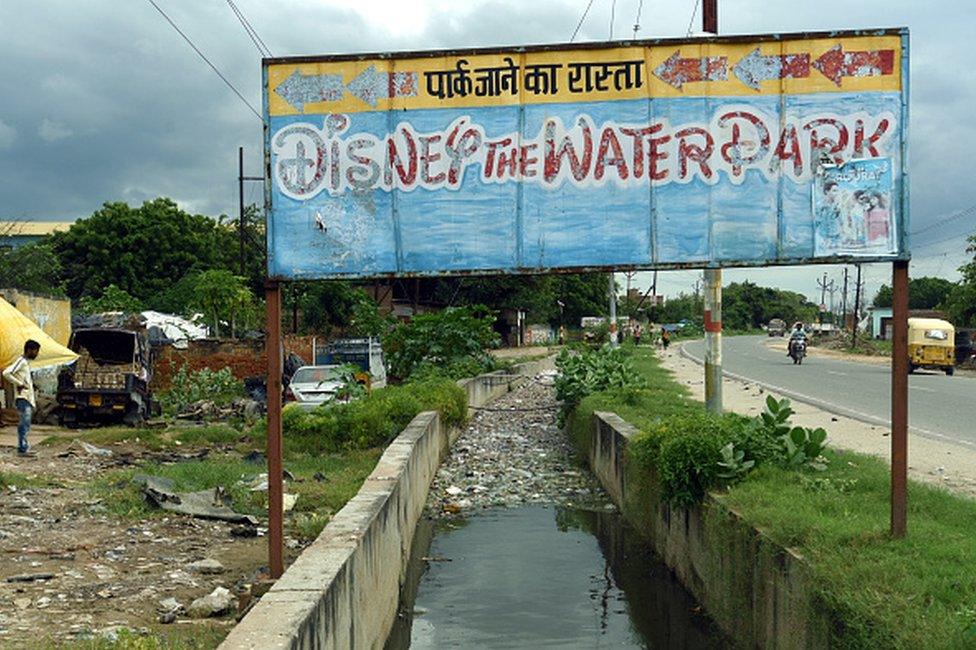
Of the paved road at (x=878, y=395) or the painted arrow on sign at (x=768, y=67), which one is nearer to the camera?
the painted arrow on sign at (x=768, y=67)

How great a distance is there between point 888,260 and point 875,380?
24.8 m

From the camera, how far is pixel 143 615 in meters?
5.95

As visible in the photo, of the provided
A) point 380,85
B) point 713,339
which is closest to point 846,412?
point 713,339

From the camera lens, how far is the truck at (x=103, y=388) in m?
19.3

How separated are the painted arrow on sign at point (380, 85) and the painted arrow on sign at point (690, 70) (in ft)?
5.32

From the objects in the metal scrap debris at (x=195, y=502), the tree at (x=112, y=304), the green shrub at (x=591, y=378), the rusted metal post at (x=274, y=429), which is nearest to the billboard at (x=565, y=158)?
the rusted metal post at (x=274, y=429)

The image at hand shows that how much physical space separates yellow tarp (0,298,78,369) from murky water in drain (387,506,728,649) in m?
7.92

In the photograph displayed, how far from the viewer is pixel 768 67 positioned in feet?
20.2

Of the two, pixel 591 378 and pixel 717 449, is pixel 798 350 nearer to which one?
pixel 591 378

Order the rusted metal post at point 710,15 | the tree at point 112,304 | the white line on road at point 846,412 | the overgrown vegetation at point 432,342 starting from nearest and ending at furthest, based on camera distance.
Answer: the rusted metal post at point 710,15 < the white line on road at point 846,412 < the overgrown vegetation at point 432,342 < the tree at point 112,304

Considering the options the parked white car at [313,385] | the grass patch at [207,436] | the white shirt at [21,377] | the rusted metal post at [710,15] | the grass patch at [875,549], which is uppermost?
the rusted metal post at [710,15]

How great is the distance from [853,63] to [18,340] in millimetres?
13424

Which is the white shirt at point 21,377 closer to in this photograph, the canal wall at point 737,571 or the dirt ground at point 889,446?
the canal wall at point 737,571

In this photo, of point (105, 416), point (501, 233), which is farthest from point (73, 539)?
point (105, 416)
